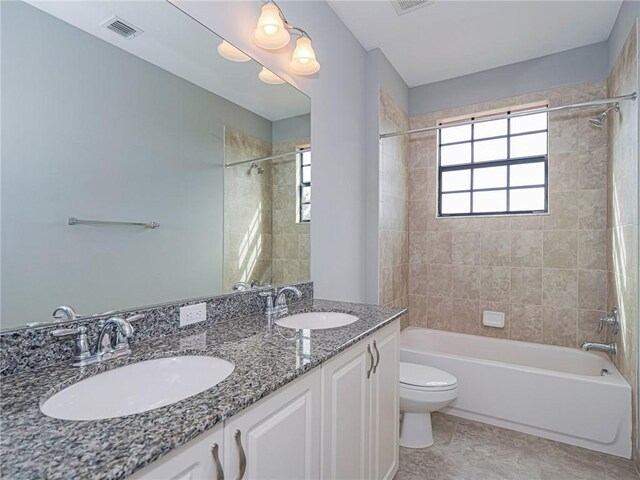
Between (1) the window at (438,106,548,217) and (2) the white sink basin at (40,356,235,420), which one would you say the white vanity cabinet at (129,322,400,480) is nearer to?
(2) the white sink basin at (40,356,235,420)

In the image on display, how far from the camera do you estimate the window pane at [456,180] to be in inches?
122

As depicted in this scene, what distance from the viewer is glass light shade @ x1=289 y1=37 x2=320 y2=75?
175 centimetres

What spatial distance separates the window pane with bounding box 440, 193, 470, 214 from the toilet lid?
1.55m

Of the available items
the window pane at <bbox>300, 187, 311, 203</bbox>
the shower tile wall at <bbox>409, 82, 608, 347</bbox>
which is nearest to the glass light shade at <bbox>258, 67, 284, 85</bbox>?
the window pane at <bbox>300, 187, 311, 203</bbox>

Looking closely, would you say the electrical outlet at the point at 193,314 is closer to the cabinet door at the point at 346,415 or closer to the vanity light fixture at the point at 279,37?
the cabinet door at the point at 346,415

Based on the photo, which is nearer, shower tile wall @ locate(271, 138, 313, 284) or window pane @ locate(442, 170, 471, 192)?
shower tile wall @ locate(271, 138, 313, 284)

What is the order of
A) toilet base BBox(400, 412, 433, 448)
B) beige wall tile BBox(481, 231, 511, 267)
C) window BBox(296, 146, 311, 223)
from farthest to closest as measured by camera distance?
beige wall tile BBox(481, 231, 511, 267) < toilet base BBox(400, 412, 433, 448) < window BBox(296, 146, 311, 223)

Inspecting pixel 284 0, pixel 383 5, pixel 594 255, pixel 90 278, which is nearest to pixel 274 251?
pixel 90 278

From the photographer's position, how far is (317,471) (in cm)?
104

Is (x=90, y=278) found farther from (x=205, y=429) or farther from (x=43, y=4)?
(x=43, y=4)

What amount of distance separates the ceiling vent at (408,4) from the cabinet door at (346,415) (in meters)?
2.09

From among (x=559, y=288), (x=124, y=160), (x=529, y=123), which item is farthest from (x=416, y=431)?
(x=529, y=123)

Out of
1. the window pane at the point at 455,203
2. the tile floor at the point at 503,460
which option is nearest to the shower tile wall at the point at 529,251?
the window pane at the point at 455,203

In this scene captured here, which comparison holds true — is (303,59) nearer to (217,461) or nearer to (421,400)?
(217,461)
